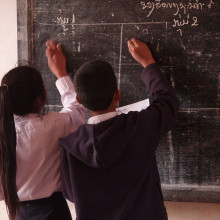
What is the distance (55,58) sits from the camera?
→ 1.36 m

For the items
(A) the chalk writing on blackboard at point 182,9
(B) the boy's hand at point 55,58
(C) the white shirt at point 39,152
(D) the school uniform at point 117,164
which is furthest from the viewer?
(B) the boy's hand at point 55,58

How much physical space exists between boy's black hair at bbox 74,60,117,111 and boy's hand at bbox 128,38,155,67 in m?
0.26

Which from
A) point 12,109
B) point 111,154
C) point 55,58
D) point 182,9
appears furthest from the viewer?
point 55,58

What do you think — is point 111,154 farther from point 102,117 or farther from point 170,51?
point 170,51

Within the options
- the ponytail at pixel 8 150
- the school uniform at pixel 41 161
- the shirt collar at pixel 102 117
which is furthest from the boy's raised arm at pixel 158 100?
the ponytail at pixel 8 150

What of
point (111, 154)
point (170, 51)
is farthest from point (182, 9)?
point (111, 154)

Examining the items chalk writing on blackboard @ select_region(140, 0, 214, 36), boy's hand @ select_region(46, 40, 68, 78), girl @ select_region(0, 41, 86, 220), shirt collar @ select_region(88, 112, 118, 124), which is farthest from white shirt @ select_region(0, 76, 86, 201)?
chalk writing on blackboard @ select_region(140, 0, 214, 36)

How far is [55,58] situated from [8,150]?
0.50 metres

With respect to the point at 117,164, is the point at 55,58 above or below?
above

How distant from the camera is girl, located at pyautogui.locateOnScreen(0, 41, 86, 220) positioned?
1044mm

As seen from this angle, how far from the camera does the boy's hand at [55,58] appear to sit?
1.35 m

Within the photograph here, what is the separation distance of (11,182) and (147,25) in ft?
2.64

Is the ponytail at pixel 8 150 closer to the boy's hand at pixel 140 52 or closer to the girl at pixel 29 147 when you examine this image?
the girl at pixel 29 147

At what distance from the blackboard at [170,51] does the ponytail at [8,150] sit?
431 millimetres
